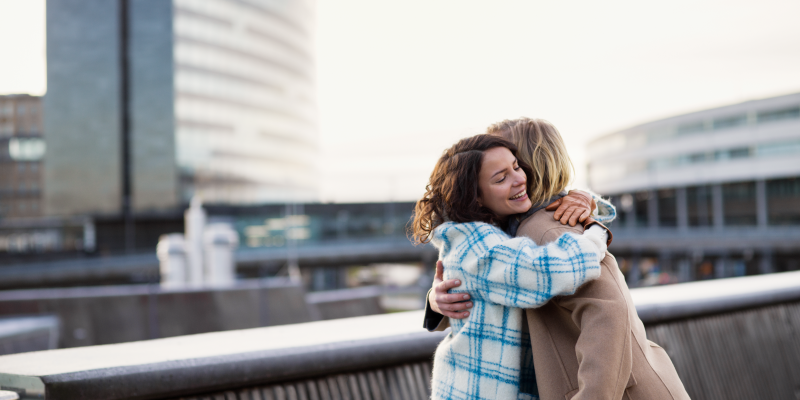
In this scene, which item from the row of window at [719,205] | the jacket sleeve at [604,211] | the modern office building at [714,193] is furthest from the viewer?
the row of window at [719,205]

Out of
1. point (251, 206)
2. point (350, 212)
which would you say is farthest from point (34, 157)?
Answer: point (350, 212)

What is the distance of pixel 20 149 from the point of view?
59594mm

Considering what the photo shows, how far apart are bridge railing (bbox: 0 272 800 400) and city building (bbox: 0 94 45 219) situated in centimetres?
6457

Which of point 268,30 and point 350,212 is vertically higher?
point 268,30

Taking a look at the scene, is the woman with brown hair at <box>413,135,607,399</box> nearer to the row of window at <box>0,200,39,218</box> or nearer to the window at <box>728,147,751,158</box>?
the window at <box>728,147,751,158</box>

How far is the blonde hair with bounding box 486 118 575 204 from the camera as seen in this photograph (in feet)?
6.19

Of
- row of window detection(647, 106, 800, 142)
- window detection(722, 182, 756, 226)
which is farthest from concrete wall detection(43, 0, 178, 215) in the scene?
window detection(722, 182, 756, 226)

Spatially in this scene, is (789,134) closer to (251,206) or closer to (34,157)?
(251,206)

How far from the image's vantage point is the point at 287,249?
1839 inches

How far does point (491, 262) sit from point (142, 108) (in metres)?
63.6

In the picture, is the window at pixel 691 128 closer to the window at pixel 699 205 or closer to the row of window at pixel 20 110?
the window at pixel 699 205

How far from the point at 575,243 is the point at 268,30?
251ft

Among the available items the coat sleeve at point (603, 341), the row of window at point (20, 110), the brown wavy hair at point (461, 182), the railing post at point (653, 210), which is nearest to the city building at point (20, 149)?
the row of window at point (20, 110)

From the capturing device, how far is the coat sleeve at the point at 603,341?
1521 mm
